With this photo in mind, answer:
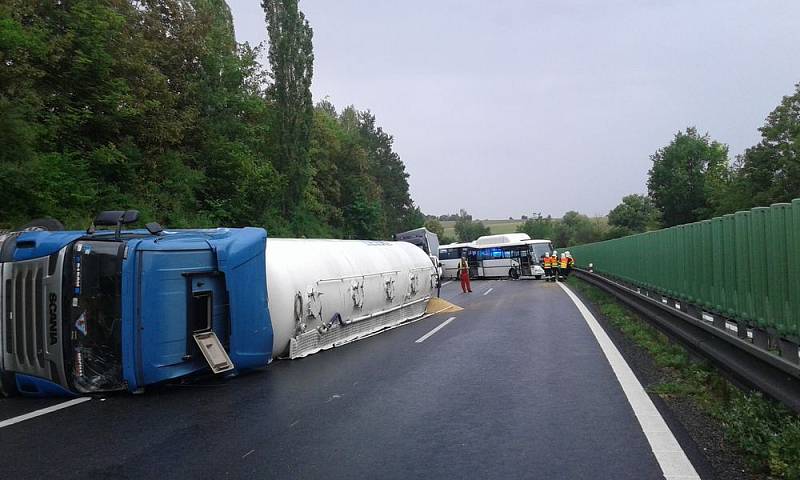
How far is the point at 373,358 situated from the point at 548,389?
138 inches

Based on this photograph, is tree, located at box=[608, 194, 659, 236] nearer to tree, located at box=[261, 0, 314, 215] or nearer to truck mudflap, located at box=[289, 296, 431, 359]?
tree, located at box=[261, 0, 314, 215]

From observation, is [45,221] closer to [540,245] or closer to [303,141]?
[303,141]

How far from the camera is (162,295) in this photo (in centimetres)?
749

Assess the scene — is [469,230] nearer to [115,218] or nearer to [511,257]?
[511,257]

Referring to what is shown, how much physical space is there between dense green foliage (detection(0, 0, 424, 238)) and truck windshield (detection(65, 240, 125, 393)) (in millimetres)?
12379

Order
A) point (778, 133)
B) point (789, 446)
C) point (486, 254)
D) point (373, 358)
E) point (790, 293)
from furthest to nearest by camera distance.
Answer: point (778, 133) < point (486, 254) < point (373, 358) < point (790, 293) < point (789, 446)

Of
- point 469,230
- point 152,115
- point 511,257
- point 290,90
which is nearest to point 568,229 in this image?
point 469,230

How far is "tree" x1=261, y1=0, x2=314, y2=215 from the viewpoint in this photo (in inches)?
1683

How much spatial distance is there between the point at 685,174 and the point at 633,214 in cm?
2481

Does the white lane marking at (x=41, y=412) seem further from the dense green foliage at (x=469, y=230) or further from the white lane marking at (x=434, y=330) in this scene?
the dense green foliage at (x=469, y=230)

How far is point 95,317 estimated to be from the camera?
23.6 feet

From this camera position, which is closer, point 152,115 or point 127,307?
point 127,307

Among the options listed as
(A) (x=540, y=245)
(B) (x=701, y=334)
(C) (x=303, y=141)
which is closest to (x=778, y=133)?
(A) (x=540, y=245)

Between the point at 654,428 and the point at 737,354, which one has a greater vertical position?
the point at 737,354
